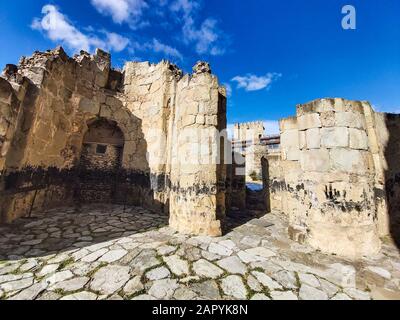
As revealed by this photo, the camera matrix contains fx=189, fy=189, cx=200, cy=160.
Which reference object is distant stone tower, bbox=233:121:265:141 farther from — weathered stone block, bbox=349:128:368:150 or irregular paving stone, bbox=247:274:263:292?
irregular paving stone, bbox=247:274:263:292

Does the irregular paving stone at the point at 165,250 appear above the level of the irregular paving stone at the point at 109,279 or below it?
above

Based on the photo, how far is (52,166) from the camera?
531 centimetres

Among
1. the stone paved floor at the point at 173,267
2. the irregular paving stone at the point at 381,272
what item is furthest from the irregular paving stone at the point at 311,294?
the irregular paving stone at the point at 381,272

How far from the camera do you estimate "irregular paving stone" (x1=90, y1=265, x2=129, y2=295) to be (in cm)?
197

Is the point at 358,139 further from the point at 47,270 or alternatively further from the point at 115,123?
the point at 115,123

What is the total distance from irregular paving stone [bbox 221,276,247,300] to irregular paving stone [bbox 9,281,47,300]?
6.15 feet

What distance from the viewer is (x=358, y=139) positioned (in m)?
3.20

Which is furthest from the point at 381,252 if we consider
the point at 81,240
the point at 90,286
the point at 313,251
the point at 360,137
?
the point at 81,240

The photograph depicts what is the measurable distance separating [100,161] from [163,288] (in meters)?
5.43

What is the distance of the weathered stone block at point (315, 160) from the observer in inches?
128

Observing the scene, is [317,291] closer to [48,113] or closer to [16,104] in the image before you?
[16,104]

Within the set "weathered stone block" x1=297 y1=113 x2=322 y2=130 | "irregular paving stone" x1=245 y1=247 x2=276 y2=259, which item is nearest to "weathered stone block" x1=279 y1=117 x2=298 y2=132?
"weathered stone block" x1=297 y1=113 x2=322 y2=130

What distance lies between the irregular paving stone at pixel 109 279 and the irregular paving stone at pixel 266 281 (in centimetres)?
152

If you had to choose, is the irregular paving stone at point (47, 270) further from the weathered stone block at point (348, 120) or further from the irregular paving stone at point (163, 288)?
the weathered stone block at point (348, 120)
